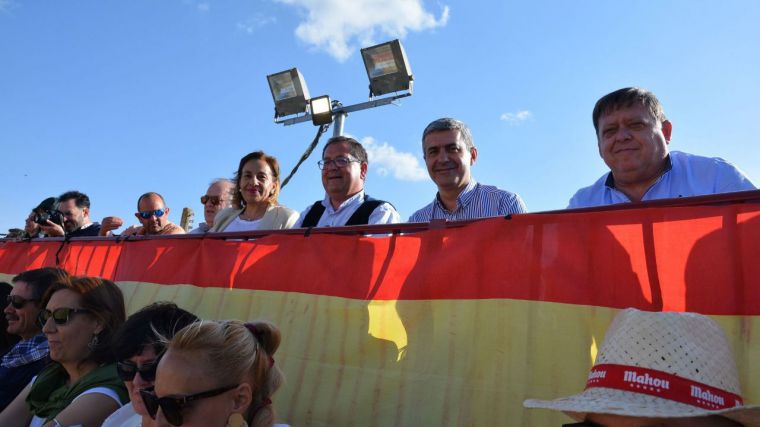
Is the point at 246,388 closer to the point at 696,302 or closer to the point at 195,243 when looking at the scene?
the point at 696,302

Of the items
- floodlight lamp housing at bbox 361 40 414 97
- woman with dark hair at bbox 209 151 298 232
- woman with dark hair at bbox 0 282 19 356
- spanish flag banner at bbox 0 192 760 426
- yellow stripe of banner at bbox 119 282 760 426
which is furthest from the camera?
floodlight lamp housing at bbox 361 40 414 97

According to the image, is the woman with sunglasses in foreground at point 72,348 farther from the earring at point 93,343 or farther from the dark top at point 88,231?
the dark top at point 88,231

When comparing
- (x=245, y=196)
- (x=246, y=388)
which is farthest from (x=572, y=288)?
(x=245, y=196)

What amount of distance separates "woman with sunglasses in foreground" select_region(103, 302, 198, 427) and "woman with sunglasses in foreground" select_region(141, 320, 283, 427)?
15cm

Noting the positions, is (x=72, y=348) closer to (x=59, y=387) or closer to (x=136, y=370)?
(x=59, y=387)

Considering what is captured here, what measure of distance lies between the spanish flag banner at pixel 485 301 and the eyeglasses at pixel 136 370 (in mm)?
801

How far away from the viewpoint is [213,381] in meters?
1.95

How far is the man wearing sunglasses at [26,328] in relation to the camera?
11.2 feet

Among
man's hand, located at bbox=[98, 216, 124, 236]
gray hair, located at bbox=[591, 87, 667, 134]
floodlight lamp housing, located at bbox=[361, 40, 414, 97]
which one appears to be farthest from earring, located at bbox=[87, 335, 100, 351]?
Answer: floodlight lamp housing, located at bbox=[361, 40, 414, 97]

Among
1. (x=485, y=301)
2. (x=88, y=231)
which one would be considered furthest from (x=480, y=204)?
(x=88, y=231)

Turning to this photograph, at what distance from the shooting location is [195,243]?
156 inches

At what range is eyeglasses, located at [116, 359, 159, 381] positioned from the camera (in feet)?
7.11

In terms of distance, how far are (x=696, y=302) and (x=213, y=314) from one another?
2713 millimetres

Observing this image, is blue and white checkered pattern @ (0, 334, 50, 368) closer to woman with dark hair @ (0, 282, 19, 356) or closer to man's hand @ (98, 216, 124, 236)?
woman with dark hair @ (0, 282, 19, 356)
